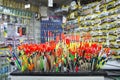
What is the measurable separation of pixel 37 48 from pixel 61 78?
370mm

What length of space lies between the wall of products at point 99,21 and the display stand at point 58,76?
1261mm

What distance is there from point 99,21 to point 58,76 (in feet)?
5.68

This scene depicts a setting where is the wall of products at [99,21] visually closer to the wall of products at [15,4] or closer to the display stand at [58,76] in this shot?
the display stand at [58,76]

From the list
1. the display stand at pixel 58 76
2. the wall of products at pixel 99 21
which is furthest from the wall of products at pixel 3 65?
the display stand at pixel 58 76

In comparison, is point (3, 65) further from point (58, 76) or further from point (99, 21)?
point (58, 76)

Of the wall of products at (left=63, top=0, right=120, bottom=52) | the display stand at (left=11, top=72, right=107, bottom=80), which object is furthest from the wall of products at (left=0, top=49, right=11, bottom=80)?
the display stand at (left=11, top=72, right=107, bottom=80)

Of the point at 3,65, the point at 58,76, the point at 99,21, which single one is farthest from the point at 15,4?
Answer: the point at 58,76

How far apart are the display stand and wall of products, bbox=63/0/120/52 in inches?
49.7

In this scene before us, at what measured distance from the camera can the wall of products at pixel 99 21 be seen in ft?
9.52

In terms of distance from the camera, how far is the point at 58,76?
1729 millimetres

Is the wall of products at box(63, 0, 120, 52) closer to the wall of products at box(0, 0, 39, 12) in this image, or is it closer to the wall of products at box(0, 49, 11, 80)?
the wall of products at box(0, 49, 11, 80)

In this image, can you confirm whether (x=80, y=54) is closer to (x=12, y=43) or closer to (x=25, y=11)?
(x=12, y=43)

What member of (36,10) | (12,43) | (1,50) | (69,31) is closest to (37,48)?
(69,31)

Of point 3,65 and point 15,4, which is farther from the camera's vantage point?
point 15,4
